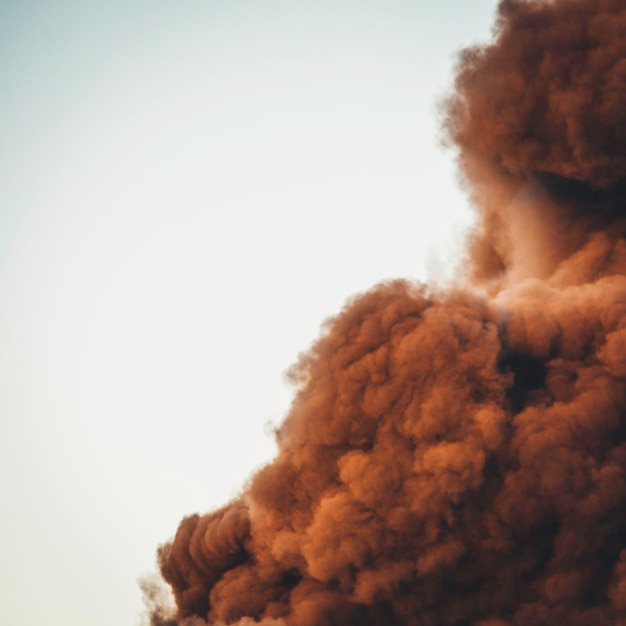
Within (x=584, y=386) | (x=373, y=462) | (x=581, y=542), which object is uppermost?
(x=373, y=462)

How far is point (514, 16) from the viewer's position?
27969 millimetres

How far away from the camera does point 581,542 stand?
20.4 metres

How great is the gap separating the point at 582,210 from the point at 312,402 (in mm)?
12177

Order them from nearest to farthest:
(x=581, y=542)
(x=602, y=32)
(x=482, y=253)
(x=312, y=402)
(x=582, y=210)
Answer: (x=581, y=542)
(x=312, y=402)
(x=602, y=32)
(x=582, y=210)
(x=482, y=253)

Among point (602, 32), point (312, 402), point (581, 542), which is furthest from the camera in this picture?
point (602, 32)

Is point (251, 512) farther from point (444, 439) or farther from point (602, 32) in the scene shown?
point (602, 32)

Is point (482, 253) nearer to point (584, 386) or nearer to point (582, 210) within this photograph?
point (582, 210)

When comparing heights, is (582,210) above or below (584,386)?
above

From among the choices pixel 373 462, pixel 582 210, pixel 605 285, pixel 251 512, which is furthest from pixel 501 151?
pixel 251 512

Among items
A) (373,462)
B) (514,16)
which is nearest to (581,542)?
(373,462)

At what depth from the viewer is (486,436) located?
69.4ft

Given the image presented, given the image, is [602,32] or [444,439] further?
[602,32]

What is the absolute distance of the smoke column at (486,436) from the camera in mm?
20828

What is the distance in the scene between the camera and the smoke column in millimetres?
20828
